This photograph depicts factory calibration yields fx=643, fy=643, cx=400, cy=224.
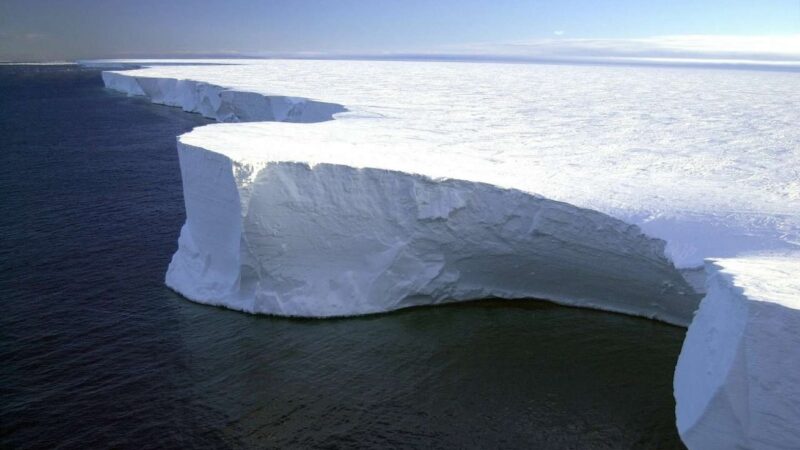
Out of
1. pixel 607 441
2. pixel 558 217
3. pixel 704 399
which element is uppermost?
pixel 558 217

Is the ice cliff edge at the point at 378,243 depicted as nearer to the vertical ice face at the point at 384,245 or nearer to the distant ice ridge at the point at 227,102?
the vertical ice face at the point at 384,245

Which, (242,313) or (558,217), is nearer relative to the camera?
(558,217)

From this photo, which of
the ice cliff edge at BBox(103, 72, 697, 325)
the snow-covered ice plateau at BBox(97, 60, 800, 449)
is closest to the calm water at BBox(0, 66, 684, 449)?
the ice cliff edge at BBox(103, 72, 697, 325)

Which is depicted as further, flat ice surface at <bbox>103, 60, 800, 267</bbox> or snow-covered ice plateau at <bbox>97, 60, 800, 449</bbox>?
flat ice surface at <bbox>103, 60, 800, 267</bbox>

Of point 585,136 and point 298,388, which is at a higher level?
point 585,136

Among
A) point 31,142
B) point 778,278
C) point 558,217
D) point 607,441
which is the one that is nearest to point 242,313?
point 558,217

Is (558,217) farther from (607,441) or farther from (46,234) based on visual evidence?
(46,234)

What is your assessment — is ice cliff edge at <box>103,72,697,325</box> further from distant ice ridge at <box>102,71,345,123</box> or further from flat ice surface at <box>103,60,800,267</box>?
distant ice ridge at <box>102,71,345,123</box>
